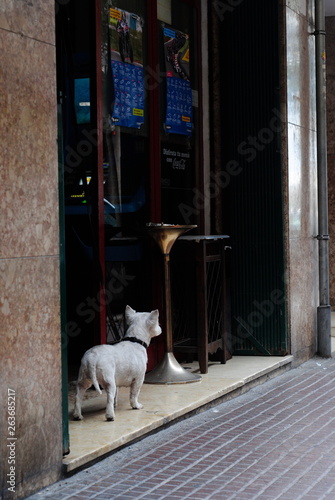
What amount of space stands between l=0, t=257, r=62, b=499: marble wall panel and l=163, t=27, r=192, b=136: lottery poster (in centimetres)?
382

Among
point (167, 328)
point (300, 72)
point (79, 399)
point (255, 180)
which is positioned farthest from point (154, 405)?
point (300, 72)

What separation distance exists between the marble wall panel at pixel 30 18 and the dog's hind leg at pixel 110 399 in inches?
89.6

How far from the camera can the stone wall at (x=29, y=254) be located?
4.41 metres

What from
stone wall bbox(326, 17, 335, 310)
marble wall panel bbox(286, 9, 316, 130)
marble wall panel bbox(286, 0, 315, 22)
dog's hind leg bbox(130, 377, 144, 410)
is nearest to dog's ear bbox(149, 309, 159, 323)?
dog's hind leg bbox(130, 377, 144, 410)

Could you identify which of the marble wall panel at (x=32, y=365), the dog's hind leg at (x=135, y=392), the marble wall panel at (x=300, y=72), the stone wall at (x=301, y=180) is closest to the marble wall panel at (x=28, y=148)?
the marble wall panel at (x=32, y=365)

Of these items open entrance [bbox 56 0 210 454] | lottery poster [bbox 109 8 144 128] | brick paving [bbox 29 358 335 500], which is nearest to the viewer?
brick paving [bbox 29 358 335 500]

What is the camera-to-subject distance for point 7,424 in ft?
14.3

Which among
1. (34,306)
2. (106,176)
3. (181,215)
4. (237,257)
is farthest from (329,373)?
(34,306)

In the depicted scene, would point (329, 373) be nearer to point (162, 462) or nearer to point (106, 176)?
point (106, 176)

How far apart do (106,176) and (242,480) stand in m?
3.24

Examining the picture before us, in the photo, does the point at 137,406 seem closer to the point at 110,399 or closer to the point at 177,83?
the point at 110,399

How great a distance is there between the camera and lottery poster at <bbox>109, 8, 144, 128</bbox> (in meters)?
7.41

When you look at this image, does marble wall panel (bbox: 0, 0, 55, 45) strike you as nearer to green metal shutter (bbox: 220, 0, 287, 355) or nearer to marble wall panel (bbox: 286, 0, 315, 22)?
green metal shutter (bbox: 220, 0, 287, 355)

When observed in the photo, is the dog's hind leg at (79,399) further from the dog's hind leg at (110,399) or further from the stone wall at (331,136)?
the stone wall at (331,136)
